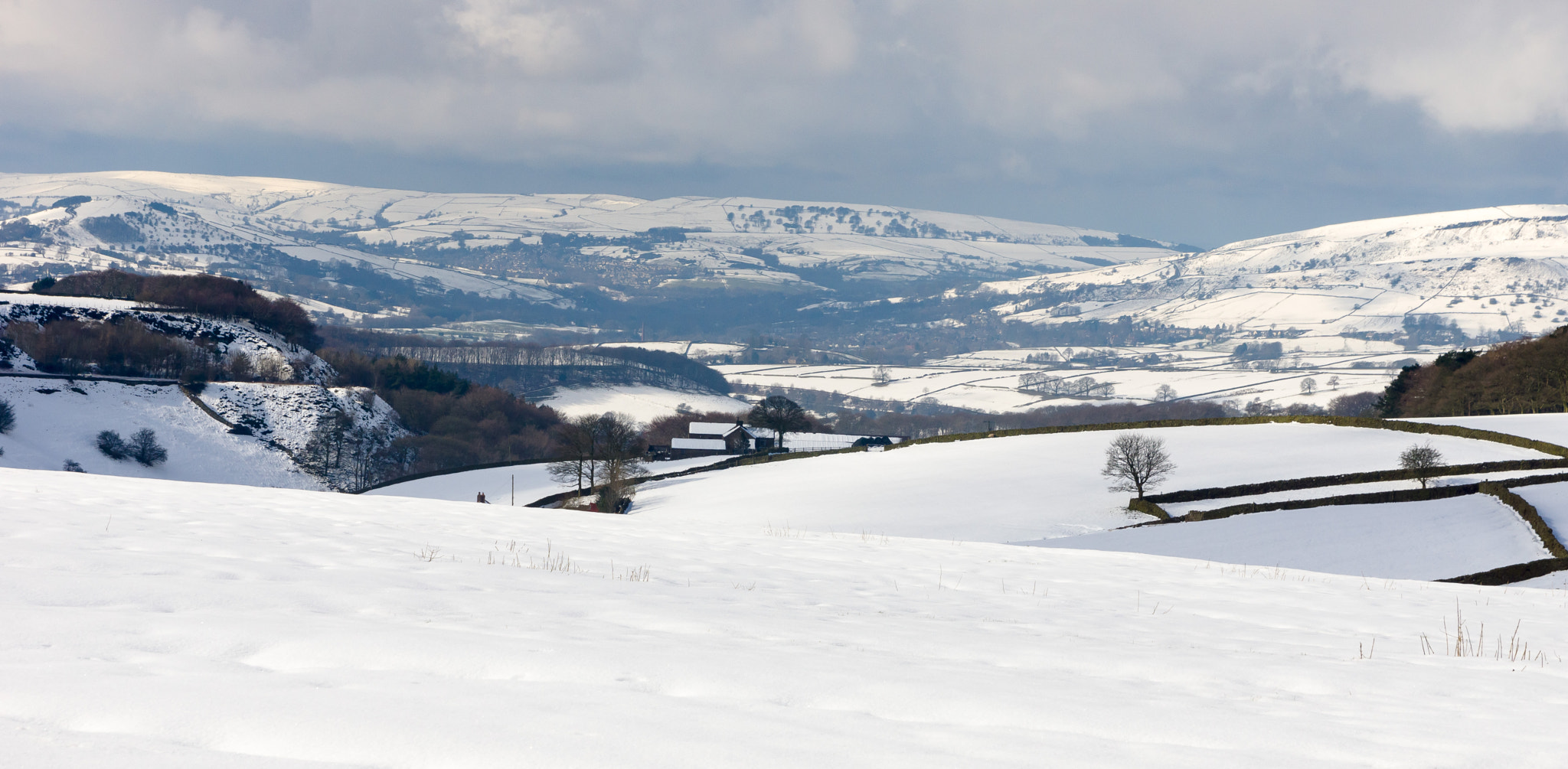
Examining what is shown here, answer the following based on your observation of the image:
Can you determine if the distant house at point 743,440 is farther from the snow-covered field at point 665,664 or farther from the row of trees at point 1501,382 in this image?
the snow-covered field at point 665,664

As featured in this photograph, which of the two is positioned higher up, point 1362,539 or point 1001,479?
point 1001,479

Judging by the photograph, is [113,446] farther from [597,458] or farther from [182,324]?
[597,458]

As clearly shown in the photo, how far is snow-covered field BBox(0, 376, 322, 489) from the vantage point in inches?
3789

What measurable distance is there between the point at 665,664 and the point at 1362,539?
38965mm

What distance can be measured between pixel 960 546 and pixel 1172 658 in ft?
37.4

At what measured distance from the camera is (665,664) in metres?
7.13

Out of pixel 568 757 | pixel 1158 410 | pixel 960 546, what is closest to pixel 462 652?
pixel 568 757

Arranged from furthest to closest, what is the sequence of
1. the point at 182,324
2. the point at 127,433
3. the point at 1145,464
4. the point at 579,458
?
the point at 182,324 < the point at 127,433 < the point at 579,458 < the point at 1145,464

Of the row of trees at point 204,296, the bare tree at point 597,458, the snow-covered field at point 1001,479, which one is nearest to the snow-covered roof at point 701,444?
the bare tree at point 597,458

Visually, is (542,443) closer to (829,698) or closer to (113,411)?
(113,411)

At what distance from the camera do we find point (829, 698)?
652 cm

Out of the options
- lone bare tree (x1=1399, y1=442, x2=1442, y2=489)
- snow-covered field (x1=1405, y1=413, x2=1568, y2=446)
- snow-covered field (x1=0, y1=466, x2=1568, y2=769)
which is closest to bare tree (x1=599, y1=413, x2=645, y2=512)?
lone bare tree (x1=1399, y1=442, x2=1442, y2=489)

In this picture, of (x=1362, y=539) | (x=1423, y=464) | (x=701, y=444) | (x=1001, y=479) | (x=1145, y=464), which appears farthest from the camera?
(x=701, y=444)

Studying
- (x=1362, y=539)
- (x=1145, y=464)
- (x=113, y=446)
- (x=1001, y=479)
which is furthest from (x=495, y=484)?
(x=1362, y=539)
